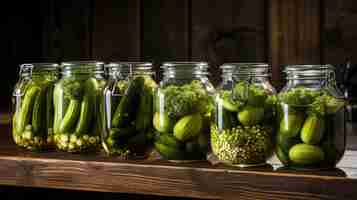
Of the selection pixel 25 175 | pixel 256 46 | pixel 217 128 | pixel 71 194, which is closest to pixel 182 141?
pixel 217 128

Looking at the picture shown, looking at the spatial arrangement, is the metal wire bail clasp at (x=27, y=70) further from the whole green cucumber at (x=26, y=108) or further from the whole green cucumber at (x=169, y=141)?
the whole green cucumber at (x=169, y=141)

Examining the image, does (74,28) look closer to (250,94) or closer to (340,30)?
(340,30)

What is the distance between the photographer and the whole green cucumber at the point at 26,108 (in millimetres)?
1075

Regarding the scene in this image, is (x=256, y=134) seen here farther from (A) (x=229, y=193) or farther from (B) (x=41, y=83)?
(B) (x=41, y=83)

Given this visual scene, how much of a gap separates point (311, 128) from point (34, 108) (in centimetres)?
50

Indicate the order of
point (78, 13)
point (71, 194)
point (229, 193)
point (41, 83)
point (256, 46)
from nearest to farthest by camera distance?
point (229, 193) → point (41, 83) → point (71, 194) → point (256, 46) → point (78, 13)

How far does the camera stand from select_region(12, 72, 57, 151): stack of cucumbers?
1074 mm

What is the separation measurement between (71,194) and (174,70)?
0.45 meters

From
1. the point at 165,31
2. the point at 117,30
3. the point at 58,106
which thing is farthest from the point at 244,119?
the point at 117,30

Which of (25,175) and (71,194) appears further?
(71,194)

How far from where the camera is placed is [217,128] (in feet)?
2.94

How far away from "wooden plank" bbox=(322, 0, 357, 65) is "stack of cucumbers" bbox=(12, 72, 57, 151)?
159 cm

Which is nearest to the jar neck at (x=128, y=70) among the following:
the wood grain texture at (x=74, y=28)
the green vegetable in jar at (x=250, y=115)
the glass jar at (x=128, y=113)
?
the glass jar at (x=128, y=113)

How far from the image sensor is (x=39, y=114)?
107 cm
